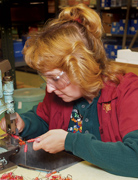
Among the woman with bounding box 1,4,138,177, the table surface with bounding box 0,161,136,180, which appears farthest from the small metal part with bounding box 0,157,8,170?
the woman with bounding box 1,4,138,177

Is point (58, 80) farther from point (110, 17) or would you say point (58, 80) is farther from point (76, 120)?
point (110, 17)

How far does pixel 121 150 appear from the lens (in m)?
1.03

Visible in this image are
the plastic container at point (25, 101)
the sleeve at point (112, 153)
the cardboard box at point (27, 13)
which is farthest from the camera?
the cardboard box at point (27, 13)

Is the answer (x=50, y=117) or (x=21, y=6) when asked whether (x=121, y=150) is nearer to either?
(x=50, y=117)

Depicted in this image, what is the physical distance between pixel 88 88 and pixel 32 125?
0.51 metres

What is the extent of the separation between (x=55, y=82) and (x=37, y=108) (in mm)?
519

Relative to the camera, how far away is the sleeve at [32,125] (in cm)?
150

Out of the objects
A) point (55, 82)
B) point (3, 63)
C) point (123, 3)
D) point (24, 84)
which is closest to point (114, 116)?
point (55, 82)

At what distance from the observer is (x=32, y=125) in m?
1.54

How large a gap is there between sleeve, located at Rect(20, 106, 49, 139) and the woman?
0.17 meters

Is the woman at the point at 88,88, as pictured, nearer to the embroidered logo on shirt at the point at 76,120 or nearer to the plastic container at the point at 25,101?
the embroidered logo on shirt at the point at 76,120

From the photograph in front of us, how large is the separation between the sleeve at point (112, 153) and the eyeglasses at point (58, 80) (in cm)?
24

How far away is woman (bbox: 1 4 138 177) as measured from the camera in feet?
3.42

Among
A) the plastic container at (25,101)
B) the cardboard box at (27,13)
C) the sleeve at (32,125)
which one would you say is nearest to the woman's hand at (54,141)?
the sleeve at (32,125)
